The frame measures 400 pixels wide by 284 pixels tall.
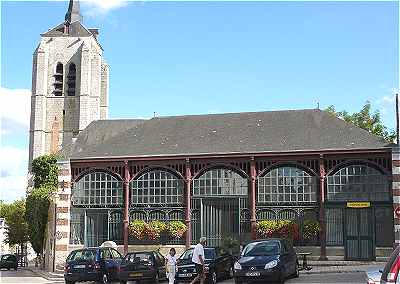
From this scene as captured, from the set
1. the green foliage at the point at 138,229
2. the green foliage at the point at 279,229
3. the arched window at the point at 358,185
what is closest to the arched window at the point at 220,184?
the green foliage at the point at 279,229

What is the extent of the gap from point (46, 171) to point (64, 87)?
28.0 metres

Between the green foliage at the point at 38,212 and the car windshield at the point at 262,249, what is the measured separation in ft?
76.9

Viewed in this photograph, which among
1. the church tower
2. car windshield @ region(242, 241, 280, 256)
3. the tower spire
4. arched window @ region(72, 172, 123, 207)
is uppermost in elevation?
the tower spire

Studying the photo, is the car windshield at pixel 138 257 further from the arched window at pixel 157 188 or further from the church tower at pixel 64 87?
the church tower at pixel 64 87

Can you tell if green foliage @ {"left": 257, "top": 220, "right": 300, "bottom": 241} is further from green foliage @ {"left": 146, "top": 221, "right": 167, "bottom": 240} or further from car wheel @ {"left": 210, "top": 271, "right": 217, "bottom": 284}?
car wheel @ {"left": 210, "top": 271, "right": 217, "bottom": 284}

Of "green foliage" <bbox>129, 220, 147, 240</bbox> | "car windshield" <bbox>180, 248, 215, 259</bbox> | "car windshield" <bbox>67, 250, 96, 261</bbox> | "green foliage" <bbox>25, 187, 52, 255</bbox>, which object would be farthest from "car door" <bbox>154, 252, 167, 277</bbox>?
"green foliage" <bbox>25, 187, 52, 255</bbox>

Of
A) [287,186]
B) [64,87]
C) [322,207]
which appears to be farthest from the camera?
[64,87]

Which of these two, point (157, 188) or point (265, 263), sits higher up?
point (157, 188)

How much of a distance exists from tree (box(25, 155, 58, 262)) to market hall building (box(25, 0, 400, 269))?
638 centimetres

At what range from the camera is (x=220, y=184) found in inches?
1190

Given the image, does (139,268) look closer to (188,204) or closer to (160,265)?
(160,265)

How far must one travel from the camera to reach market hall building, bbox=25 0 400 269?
93.6 ft

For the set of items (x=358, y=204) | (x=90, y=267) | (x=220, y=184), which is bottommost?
(x=90, y=267)

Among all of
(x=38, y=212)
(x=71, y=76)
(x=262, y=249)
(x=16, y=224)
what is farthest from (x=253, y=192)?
(x=71, y=76)
